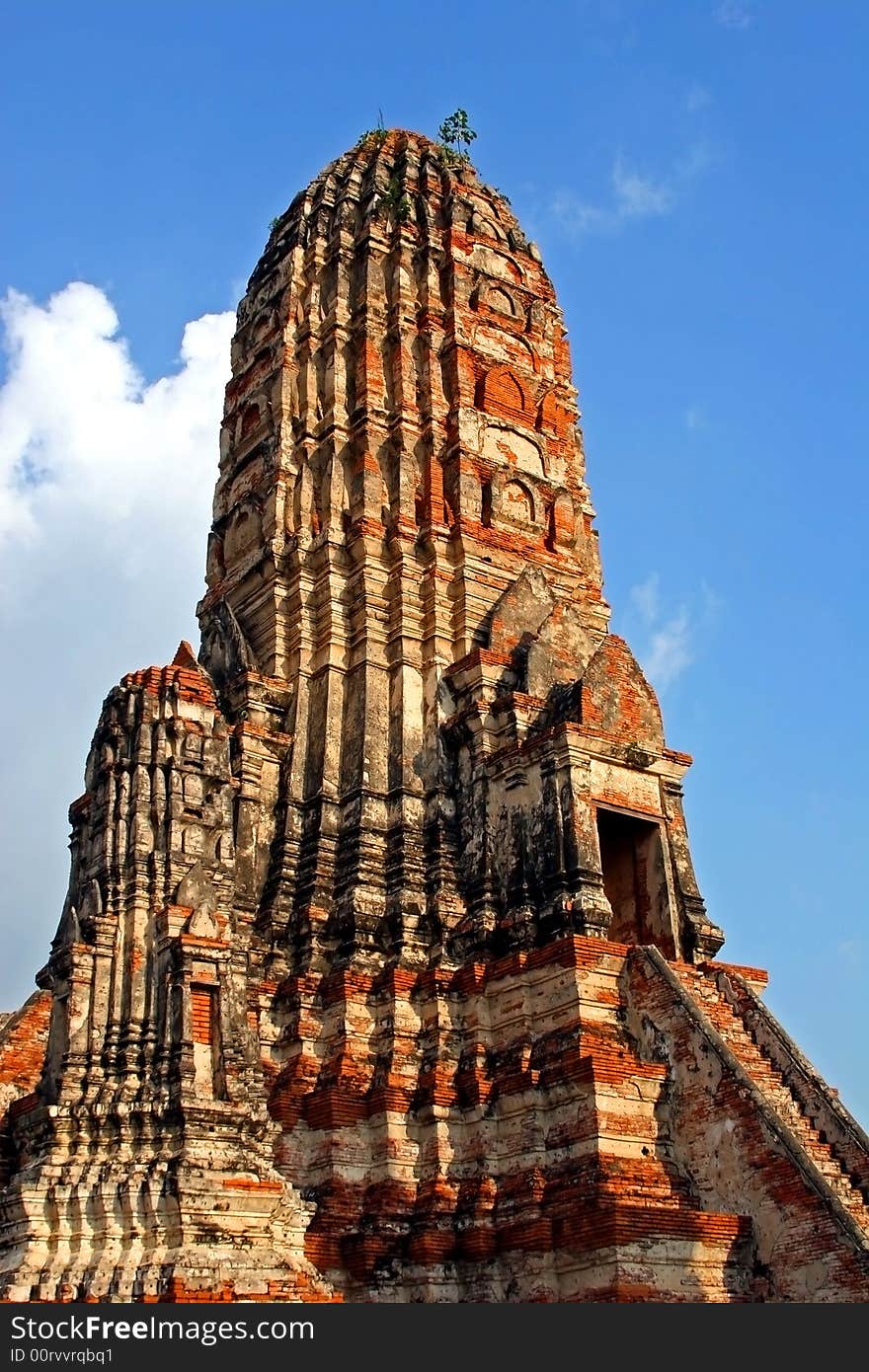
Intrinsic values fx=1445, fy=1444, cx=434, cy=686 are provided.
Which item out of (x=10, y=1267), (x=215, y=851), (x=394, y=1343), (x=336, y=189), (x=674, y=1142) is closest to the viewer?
(x=394, y=1343)

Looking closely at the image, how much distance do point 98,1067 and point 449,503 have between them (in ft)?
36.3

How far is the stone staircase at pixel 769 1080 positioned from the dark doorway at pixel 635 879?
1129mm

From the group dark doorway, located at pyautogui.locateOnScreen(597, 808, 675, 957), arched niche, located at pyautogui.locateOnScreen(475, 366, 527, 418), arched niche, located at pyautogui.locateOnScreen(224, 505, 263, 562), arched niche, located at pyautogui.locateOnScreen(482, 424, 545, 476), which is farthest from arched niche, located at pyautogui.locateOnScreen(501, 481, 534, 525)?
dark doorway, located at pyautogui.locateOnScreen(597, 808, 675, 957)

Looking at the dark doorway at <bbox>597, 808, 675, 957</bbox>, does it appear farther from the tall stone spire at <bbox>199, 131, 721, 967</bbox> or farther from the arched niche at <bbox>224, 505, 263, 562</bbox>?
the arched niche at <bbox>224, 505, 263, 562</bbox>

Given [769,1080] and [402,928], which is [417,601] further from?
[769,1080]

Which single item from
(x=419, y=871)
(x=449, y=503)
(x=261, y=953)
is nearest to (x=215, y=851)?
(x=261, y=953)

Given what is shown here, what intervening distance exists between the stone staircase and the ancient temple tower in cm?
6

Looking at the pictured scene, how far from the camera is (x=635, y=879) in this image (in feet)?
65.8

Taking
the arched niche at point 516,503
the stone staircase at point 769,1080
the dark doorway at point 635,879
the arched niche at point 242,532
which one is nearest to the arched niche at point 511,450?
the arched niche at point 516,503

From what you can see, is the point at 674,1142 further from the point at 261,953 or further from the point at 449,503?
the point at 449,503

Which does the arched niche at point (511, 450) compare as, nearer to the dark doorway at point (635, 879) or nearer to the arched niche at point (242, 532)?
the arched niche at point (242, 532)

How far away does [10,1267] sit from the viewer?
14500 millimetres

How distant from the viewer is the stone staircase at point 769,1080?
1528 cm

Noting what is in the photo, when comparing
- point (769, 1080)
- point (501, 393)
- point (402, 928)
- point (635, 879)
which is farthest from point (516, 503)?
point (769, 1080)
